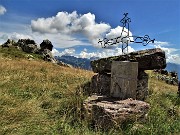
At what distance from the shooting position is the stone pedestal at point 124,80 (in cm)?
1110

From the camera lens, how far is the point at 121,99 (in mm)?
11023

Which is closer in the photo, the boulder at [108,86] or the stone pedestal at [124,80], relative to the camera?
the stone pedestal at [124,80]

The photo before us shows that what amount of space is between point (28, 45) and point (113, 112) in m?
92.3

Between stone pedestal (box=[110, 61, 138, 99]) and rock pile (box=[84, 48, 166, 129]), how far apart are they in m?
0.04

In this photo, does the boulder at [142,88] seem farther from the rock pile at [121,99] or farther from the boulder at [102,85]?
the boulder at [102,85]

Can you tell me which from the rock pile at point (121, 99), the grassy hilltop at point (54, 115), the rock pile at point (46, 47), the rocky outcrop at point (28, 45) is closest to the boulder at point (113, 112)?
the rock pile at point (121, 99)

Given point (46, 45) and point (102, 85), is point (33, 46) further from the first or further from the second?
point (102, 85)

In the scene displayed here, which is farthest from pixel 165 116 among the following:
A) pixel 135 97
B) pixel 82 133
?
pixel 82 133

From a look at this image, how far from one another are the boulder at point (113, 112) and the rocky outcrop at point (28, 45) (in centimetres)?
8809

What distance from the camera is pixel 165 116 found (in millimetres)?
10055

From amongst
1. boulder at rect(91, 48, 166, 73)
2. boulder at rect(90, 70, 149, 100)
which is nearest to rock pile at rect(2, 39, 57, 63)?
boulder at rect(90, 70, 149, 100)

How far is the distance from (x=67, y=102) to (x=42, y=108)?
88cm

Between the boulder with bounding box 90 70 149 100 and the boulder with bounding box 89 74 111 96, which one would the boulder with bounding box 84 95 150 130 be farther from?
the boulder with bounding box 89 74 111 96

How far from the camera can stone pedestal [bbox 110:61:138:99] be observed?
11102 mm
